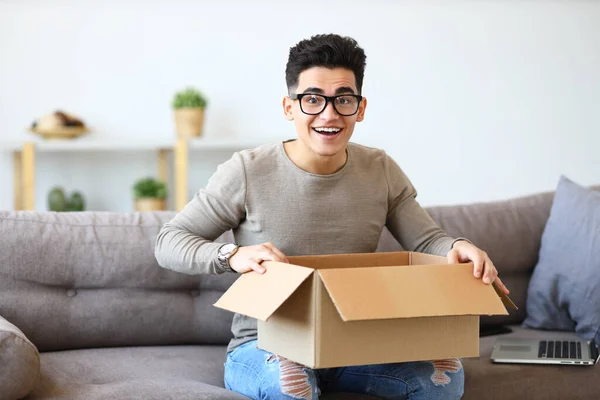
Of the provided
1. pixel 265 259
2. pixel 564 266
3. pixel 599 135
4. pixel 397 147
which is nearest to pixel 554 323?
pixel 564 266

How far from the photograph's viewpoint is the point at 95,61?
13.2 feet

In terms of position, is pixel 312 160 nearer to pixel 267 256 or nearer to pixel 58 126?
pixel 267 256

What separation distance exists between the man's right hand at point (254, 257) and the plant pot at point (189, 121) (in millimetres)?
2266

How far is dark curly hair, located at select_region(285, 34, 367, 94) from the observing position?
72.6 inches

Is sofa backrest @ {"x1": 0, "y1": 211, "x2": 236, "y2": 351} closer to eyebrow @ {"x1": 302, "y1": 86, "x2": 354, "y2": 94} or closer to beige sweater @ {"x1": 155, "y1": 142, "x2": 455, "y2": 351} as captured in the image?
beige sweater @ {"x1": 155, "y1": 142, "x2": 455, "y2": 351}

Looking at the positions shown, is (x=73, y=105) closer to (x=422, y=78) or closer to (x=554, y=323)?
(x=422, y=78)

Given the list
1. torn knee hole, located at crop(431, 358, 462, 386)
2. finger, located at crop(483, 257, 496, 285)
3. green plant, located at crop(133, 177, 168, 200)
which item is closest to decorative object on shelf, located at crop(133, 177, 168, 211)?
green plant, located at crop(133, 177, 168, 200)

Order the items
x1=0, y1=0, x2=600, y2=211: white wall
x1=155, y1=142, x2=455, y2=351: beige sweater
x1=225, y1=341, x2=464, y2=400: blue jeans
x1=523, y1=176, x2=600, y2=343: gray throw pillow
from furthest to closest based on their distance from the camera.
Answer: x1=0, y1=0, x2=600, y2=211: white wall → x1=523, y1=176, x2=600, y2=343: gray throw pillow → x1=155, y1=142, x2=455, y2=351: beige sweater → x1=225, y1=341, x2=464, y2=400: blue jeans

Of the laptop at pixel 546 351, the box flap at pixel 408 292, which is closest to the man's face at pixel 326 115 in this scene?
the box flap at pixel 408 292

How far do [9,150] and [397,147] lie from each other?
1.91m

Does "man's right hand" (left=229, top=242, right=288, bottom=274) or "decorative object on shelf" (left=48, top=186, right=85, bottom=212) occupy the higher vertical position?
"man's right hand" (left=229, top=242, right=288, bottom=274)

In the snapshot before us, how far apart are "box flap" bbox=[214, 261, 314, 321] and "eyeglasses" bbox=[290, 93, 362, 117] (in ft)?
1.41

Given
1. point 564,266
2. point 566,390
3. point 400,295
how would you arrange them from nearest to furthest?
point 400,295 → point 566,390 → point 564,266

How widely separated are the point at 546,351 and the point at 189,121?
219 cm
